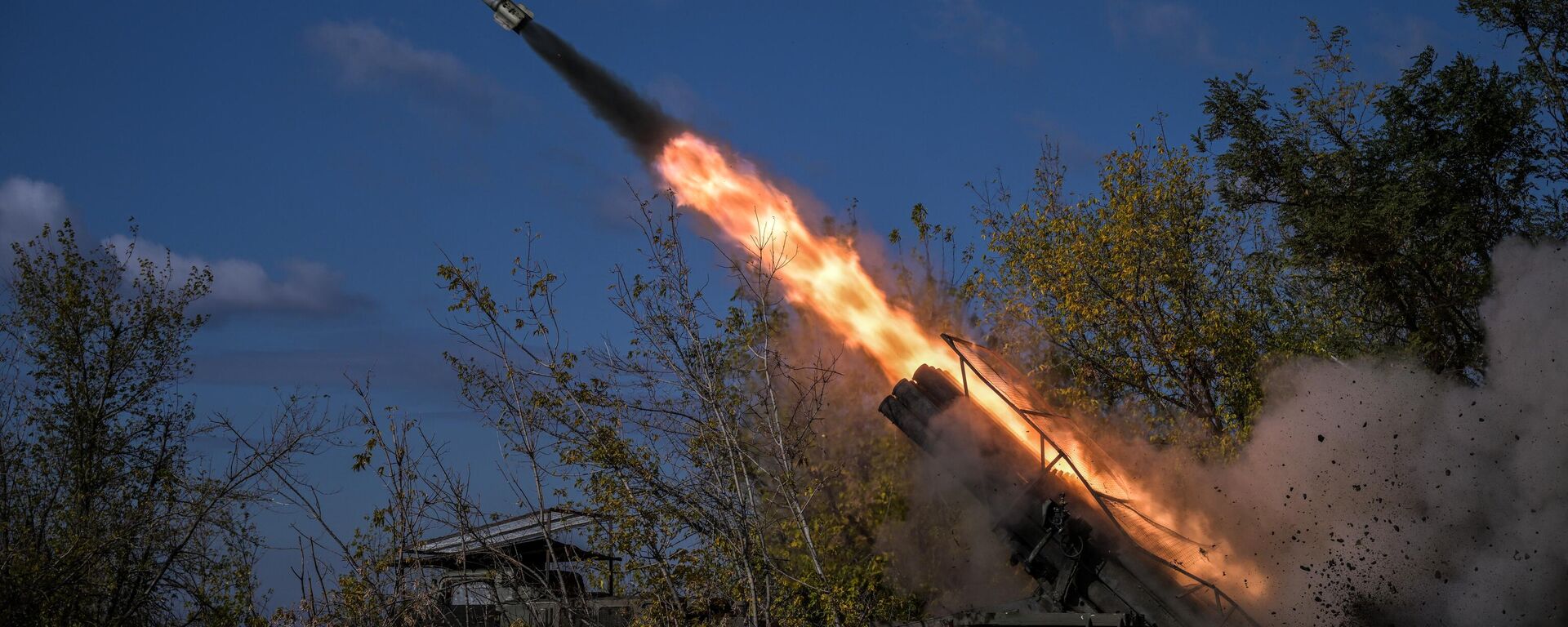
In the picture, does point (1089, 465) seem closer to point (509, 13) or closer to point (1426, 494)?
point (1426, 494)

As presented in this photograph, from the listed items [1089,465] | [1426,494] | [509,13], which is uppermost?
[509,13]

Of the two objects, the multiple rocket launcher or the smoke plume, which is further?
the smoke plume

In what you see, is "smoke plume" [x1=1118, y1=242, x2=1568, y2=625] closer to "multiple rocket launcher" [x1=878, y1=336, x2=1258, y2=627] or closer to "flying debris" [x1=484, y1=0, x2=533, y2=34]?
"multiple rocket launcher" [x1=878, y1=336, x2=1258, y2=627]

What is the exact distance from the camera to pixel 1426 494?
57.2 ft

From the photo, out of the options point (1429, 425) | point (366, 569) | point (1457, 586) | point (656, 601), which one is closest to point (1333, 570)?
point (1457, 586)

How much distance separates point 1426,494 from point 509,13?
54.3ft

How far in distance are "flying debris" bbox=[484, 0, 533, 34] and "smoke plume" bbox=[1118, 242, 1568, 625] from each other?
12.9 metres

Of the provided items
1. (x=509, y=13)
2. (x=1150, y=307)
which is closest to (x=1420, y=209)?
(x=1150, y=307)

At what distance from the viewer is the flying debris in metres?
21.6

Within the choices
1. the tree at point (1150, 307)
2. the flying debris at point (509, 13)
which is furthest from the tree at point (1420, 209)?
the flying debris at point (509, 13)

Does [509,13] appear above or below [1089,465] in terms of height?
above

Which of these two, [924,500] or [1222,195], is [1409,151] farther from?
[924,500]

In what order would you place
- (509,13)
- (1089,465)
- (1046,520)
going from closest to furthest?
(1046,520) < (1089,465) < (509,13)

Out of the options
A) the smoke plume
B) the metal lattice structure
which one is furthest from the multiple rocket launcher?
the smoke plume
